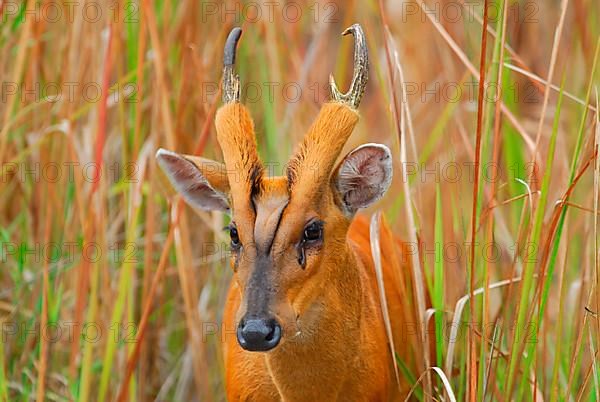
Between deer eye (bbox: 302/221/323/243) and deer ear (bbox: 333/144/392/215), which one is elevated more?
deer ear (bbox: 333/144/392/215)

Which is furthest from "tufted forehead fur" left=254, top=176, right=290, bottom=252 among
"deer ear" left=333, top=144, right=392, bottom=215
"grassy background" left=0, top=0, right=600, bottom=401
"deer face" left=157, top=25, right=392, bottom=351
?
"grassy background" left=0, top=0, right=600, bottom=401

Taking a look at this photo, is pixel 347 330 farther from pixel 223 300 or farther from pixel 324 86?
pixel 324 86

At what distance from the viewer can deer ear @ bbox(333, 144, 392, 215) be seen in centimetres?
330

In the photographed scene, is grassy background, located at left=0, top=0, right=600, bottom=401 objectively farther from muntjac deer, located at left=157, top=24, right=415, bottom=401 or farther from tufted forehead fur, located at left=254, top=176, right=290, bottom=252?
tufted forehead fur, located at left=254, top=176, right=290, bottom=252

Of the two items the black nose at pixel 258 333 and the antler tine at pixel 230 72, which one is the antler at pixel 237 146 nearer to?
the antler tine at pixel 230 72

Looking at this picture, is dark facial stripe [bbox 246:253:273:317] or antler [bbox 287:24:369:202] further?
antler [bbox 287:24:369:202]

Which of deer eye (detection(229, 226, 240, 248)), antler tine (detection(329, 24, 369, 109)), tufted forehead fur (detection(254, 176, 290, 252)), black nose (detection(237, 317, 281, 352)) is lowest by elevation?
black nose (detection(237, 317, 281, 352))

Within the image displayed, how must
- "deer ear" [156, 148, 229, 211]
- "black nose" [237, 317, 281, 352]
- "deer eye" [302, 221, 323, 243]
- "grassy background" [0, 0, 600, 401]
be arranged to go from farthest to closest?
"grassy background" [0, 0, 600, 401], "deer ear" [156, 148, 229, 211], "deer eye" [302, 221, 323, 243], "black nose" [237, 317, 281, 352]

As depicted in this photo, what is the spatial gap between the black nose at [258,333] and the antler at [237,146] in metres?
0.29

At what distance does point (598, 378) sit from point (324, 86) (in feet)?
11.8

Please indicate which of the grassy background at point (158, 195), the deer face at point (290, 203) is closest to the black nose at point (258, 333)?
the deer face at point (290, 203)

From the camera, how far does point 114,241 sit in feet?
15.5

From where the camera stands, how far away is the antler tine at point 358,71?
124 inches

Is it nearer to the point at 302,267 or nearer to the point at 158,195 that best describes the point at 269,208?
the point at 302,267
